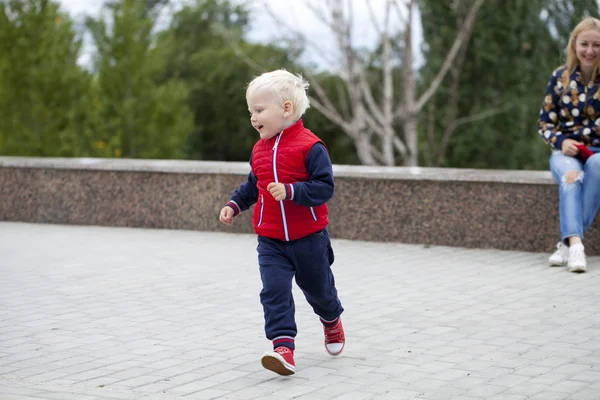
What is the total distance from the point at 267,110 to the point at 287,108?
0.09m

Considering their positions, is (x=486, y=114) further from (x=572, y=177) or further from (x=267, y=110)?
(x=267, y=110)

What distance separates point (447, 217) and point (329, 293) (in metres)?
4.22

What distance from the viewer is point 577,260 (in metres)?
7.51

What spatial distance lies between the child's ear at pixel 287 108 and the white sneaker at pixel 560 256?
3742mm

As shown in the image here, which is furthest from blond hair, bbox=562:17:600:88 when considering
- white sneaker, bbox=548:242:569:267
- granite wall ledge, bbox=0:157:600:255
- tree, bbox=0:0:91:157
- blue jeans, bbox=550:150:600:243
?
tree, bbox=0:0:91:157

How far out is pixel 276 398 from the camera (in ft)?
14.0

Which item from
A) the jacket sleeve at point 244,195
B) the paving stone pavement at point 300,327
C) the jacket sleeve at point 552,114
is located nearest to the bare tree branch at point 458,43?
the paving stone pavement at point 300,327

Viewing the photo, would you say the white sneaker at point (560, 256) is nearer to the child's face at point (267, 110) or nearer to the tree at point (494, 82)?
the child's face at point (267, 110)

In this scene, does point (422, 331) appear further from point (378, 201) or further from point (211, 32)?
point (211, 32)

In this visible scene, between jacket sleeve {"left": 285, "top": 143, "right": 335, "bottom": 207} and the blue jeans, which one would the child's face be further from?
the blue jeans

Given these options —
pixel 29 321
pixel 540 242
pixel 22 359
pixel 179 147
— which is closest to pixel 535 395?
pixel 22 359

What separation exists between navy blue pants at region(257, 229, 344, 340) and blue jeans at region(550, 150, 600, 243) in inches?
133

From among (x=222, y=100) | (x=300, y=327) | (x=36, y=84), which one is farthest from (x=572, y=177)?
(x=222, y=100)

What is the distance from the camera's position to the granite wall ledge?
870 centimetres
